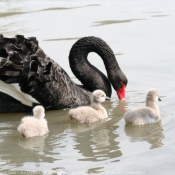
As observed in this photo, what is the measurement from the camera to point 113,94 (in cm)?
805

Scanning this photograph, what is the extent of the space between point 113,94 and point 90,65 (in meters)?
0.45

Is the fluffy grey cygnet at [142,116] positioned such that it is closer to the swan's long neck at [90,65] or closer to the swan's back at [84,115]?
the swan's back at [84,115]

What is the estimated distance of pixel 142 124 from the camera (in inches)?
250

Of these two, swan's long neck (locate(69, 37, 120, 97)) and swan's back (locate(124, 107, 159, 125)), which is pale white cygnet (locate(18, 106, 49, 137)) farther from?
swan's long neck (locate(69, 37, 120, 97))

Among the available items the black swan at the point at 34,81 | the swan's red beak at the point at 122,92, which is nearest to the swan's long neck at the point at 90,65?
the black swan at the point at 34,81

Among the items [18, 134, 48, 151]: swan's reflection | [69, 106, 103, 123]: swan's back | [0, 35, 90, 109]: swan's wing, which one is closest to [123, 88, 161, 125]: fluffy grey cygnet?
[69, 106, 103, 123]: swan's back

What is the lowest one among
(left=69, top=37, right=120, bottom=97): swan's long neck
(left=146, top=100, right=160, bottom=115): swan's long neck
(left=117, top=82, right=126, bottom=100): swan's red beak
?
(left=146, top=100, right=160, bottom=115): swan's long neck

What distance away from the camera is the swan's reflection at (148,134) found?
5797 mm

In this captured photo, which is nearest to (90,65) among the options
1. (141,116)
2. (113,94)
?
(113,94)

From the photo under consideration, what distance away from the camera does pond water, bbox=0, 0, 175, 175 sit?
5.34 metres

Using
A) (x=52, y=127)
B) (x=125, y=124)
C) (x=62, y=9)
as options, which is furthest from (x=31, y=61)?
(x=62, y=9)

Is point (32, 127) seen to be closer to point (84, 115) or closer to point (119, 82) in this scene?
point (84, 115)

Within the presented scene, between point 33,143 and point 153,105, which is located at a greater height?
point 153,105

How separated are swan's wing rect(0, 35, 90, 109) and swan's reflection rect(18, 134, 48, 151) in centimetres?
97
